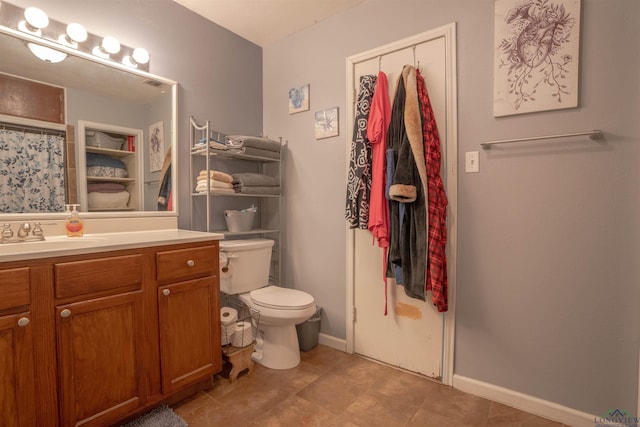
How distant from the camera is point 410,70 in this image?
1.80 metres

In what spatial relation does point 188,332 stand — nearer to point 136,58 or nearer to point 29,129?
point 29,129

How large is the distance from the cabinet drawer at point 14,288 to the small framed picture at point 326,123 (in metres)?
1.78

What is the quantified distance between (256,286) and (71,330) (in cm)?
113

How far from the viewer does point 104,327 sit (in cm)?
134

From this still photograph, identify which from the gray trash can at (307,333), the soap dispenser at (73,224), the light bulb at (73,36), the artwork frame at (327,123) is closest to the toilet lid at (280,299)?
the gray trash can at (307,333)

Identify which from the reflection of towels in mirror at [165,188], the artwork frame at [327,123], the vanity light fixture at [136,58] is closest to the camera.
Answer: the vanity light fixture at [136,58]

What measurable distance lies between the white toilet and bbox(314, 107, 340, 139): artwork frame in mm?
910

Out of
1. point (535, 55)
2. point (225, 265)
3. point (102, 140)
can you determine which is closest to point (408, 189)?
A: point (535, 55)

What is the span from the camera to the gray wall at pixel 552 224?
1.36 metres

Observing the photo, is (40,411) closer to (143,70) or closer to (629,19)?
(143,70)

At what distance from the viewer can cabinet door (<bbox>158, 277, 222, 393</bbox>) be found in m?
1.53

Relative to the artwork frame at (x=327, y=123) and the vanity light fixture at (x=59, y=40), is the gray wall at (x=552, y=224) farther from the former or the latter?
the vanity light fixture at (x=59, y=40)

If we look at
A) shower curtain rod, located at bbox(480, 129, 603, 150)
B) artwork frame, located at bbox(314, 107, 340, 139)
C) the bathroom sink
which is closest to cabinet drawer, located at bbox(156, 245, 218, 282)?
the bathroom sink

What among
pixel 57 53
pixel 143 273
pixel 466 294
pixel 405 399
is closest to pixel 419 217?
pixel 466 294
